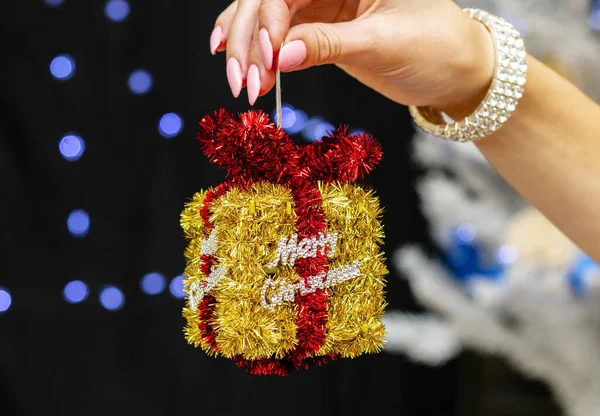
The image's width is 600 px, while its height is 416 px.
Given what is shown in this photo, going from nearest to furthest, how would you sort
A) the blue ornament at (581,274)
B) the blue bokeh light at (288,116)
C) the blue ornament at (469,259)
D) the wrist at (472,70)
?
1. the wrist at (472,70)
2. the blue ornament at (581,274)
3. the blue ornament at (469,259)
4. the blue bokeh light at (288,116)

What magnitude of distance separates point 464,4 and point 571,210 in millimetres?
803

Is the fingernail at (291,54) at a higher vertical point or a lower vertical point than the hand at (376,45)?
lower

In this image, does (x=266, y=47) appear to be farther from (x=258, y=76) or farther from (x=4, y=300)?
(x=4, y=300)

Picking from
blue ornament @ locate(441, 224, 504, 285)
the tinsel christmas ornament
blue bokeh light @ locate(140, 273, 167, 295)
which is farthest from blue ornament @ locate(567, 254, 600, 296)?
blue bokeh light @ locate(140, 273, 167, 295)

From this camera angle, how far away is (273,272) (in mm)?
634

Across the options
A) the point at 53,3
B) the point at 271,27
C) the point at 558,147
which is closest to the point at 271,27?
the point at 271,27

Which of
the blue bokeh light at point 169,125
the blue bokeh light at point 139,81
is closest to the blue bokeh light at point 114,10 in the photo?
the blue bokeh light at point 139,81

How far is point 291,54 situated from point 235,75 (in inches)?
2.9

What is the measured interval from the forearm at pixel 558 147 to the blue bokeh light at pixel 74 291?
3.68ft

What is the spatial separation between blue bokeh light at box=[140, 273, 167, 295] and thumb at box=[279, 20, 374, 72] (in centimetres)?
110

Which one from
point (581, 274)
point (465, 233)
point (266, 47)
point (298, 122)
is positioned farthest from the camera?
point (298, 122)

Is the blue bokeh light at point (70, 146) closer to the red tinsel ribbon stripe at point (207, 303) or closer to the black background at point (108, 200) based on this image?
the black background at point (108, 200)

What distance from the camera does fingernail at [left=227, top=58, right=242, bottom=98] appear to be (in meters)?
0.63

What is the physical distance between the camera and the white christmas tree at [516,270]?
1.23 metres
